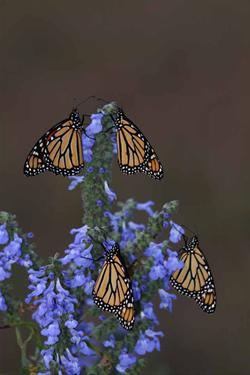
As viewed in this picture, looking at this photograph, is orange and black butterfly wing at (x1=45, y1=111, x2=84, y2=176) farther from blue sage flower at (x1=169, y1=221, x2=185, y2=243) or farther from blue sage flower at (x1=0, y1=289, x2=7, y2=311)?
blue sage flower at (x1=0, y1=289, x2=7, y2=311)

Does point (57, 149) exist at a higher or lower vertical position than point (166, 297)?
higher

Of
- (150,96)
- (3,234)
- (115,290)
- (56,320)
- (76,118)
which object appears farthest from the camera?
(150,96)

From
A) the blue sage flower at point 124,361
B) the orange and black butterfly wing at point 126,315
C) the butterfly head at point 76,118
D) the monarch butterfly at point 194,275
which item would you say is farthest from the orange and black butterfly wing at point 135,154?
the blue sage flower at point 124,361

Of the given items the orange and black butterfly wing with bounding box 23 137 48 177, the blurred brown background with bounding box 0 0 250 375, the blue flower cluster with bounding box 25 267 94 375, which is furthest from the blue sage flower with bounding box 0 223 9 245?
the blurred brown background with bounding box 0 0 250 375

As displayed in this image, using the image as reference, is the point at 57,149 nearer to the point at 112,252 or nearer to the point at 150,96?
the point at 112,252

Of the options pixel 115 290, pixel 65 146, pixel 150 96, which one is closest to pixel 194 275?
pixel 115 290

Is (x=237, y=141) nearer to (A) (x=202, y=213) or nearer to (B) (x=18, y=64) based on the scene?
(A) (x=202, y=213)

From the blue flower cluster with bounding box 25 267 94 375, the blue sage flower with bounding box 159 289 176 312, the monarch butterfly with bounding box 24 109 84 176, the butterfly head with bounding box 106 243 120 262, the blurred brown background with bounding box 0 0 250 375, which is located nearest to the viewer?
the blue flower cluster with bounding box 25 267 94 375
